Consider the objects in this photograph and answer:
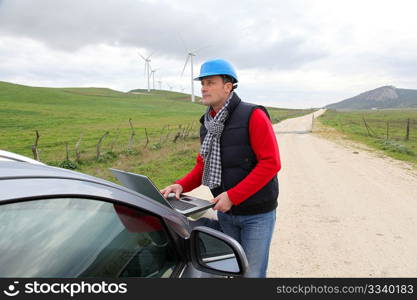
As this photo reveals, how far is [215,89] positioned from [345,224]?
385cm

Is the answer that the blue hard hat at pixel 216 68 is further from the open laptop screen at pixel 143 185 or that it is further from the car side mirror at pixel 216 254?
the car side mirror at pixel 216 254

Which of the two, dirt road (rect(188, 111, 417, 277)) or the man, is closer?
the man

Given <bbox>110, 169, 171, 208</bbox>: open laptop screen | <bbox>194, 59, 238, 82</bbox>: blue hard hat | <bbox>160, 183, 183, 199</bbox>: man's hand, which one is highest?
<bbox>194, 59, 238, 82</bbox>: blue hard hat

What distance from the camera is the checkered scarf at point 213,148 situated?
229 centimetres

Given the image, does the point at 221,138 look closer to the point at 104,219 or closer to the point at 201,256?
the point at 201,256

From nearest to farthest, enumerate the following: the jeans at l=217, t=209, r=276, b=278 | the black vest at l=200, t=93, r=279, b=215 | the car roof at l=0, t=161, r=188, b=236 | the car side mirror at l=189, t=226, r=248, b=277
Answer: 1. the car roof at l=0, t=161, r=188, b=236
2. the car side mirror at l=189, t=226, r=248, b=277
3. the black vest at l=200, t=93, r=279, b=215
4. the jeans at l=217, t=209, r=276, b=278

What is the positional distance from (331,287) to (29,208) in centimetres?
168

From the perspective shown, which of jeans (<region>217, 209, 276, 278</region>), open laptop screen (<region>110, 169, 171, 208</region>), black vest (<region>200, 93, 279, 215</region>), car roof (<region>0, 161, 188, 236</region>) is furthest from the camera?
jeans (<region>217, 209, 276, 278</region>)

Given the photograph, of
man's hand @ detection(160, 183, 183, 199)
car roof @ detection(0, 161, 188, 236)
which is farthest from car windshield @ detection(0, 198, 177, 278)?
man's hand @ detection(160, 183, 183, 199)

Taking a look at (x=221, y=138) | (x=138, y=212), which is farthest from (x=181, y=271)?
(x=221, y=138)

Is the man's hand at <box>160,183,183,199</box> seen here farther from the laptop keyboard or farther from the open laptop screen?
the open laptop screen

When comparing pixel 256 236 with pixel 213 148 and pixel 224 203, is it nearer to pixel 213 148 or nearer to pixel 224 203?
pixel 224 203

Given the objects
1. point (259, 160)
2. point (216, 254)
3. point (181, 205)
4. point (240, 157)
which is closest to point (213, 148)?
point (240, 157)

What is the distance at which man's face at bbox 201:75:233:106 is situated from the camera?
89.7 inches
